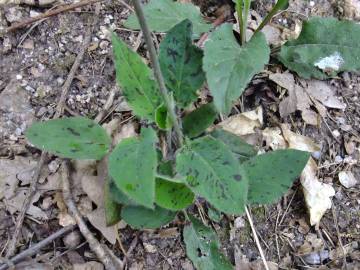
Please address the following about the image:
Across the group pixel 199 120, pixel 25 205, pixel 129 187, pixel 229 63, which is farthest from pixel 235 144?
pixel 25 205

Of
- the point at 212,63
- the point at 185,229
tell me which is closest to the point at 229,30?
the point at 212,63

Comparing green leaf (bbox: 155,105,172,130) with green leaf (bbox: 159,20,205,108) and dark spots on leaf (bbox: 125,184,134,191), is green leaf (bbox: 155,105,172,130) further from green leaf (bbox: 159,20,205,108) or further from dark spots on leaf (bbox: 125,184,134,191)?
dark spots on leaf (bbox: 125,184,134,191)

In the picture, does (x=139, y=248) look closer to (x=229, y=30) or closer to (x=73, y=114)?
(x=73, y=114)

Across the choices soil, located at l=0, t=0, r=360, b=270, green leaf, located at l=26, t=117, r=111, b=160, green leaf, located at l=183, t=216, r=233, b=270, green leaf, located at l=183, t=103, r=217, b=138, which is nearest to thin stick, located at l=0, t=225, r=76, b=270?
soil, located at l=0, t=0, r=360, b=270

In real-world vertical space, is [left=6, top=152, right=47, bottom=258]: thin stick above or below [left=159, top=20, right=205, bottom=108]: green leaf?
below

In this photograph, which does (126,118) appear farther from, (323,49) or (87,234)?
(323,49)
